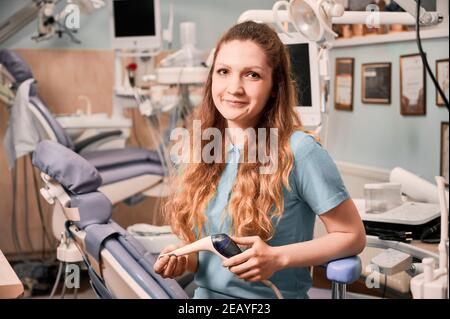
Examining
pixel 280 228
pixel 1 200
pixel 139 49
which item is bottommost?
pixel 1 200

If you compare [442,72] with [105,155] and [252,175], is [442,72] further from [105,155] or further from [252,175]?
[105,155]

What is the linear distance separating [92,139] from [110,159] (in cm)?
34

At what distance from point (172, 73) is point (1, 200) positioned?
0.72m

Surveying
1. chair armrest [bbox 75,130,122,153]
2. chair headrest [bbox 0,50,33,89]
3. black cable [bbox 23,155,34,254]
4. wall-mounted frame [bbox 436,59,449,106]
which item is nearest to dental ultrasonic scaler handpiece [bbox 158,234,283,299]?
wall-mounted frame [bbox 436,59,449,106]

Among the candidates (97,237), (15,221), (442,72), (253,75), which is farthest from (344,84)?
(15,221)

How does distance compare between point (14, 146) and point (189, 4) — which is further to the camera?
point (14, 146)

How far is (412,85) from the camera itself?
1.58 meters

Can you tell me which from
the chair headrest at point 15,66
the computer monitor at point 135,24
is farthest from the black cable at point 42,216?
the computer monitor at point 135,24

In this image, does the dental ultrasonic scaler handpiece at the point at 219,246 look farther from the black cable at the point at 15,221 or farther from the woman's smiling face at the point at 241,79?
the black cable at the point at 15,221

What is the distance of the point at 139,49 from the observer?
2.62 metres

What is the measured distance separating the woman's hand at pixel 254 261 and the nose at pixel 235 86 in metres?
0.21

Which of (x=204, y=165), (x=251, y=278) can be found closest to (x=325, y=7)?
(x=204, y=165)

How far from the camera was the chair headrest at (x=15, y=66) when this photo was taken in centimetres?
229
